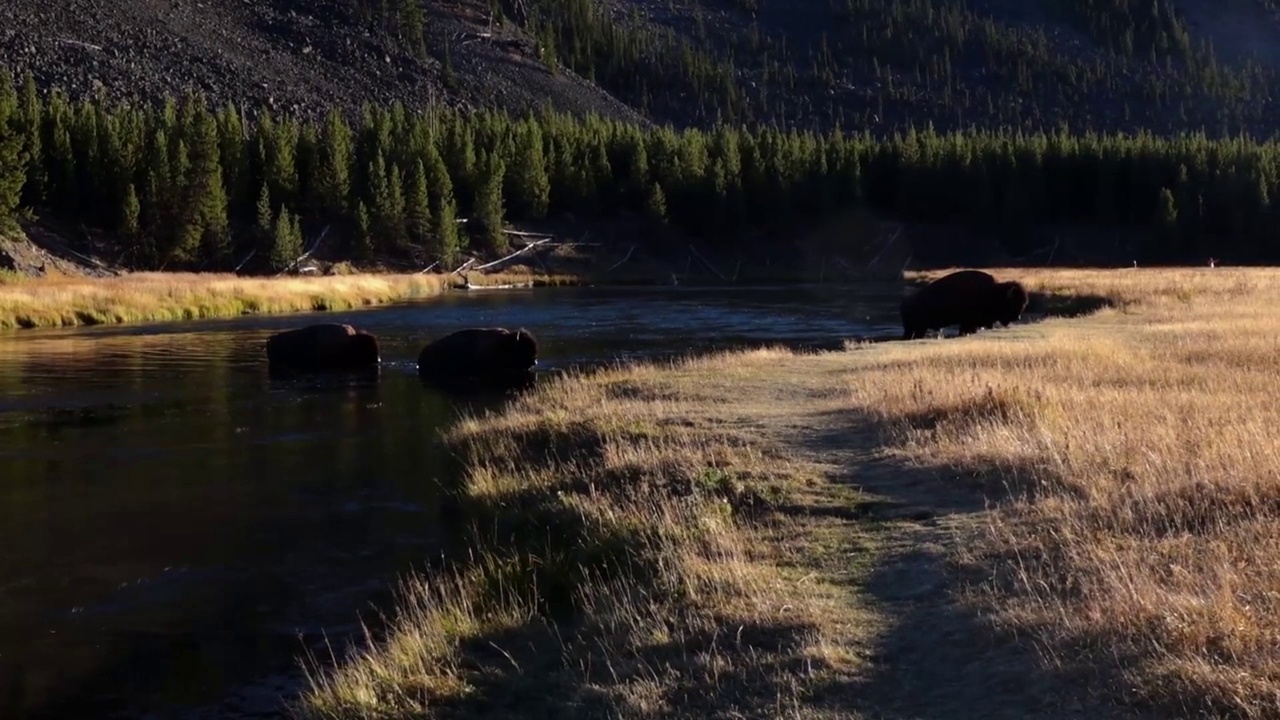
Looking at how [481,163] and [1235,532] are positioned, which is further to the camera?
[481,163]

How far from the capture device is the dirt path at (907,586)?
747 cm

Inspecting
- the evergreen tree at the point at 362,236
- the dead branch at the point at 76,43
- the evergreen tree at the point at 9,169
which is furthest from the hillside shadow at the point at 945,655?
the dead branch at the point at 76,43

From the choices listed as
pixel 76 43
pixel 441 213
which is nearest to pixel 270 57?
pixel 76 43

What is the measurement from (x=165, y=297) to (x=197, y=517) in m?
42.2

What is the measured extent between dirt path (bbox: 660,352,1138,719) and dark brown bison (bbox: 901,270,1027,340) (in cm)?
1876

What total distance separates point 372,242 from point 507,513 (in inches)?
3419

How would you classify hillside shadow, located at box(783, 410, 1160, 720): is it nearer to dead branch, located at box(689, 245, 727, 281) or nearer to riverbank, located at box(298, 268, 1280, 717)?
riverbank, located at box(298, 268, 1280, 717)

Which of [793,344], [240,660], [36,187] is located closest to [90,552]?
[240,660]

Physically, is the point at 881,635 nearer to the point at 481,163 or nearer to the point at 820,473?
the point at 820,473

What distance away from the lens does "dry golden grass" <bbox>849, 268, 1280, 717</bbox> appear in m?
7.34

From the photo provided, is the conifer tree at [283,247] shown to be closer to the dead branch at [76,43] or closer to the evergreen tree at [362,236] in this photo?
the evergreen tree at [362,236]

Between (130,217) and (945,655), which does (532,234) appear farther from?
(945,655)

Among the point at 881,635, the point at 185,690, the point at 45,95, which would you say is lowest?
the point at 185,690

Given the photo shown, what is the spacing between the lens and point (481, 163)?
11431cm
